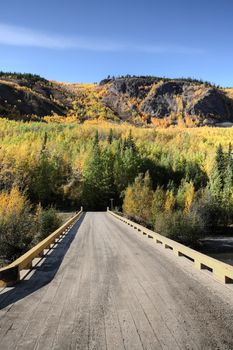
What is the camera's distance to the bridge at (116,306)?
5129 millimetres

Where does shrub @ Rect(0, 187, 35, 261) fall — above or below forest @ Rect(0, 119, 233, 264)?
below

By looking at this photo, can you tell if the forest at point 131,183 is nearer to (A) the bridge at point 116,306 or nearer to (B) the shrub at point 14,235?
(B) the shrub at point 14,235

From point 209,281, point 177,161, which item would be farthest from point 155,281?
point 177,161

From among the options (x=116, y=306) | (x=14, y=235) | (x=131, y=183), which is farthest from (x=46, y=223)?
(x=131, y=183)

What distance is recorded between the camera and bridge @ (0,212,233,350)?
5.13 metres

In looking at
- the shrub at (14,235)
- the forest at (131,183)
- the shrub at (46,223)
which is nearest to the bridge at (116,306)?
the shrub at (14,235)

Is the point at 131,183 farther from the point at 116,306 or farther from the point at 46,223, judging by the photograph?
the point at 116,306

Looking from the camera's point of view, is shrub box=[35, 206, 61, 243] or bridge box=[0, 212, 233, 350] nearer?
bridge box=[0, 212, 233, 350]

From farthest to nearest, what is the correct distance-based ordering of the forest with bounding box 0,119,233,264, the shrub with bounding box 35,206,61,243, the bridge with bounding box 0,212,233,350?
the forest with bounding box 0,119,233,264 < the shrub with bounding box 35,206,61,243 < the bridge with bounding box 0,212,233,350

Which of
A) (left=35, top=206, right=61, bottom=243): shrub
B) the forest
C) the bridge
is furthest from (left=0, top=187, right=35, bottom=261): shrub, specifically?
the forest

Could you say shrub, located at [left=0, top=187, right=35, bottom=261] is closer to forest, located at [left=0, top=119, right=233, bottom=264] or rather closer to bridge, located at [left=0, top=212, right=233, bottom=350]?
bridge, located at [left=0, top=212, right=233, bottom=350]

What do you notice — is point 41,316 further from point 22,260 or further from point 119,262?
point 119,262

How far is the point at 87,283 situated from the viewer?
859 cm

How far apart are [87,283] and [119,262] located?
316cm
